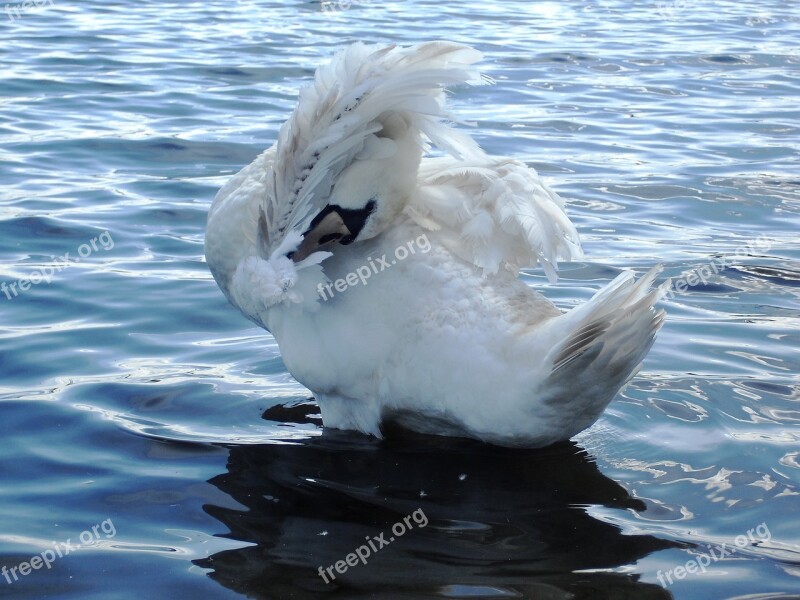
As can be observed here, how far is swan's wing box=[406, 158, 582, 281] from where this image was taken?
439 centimetres

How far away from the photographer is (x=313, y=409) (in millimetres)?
5230

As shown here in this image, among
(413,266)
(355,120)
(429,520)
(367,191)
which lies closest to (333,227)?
(367,191)

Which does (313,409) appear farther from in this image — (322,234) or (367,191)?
(367,191)

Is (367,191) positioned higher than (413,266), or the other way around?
(367,191)

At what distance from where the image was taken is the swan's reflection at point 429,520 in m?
3.70

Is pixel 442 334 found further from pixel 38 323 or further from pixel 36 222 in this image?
pixel 36 222

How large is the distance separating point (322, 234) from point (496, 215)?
65 cm

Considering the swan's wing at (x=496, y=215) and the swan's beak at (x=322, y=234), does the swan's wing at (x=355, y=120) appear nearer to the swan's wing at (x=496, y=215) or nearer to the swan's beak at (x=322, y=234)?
the swan's beak at (x=322, y=234)

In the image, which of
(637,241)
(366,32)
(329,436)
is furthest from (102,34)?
(329,436)

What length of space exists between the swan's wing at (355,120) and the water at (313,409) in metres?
1.00

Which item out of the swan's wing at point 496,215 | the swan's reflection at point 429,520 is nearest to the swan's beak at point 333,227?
the swan's wing at point 496,215

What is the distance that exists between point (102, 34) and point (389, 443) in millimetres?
10412

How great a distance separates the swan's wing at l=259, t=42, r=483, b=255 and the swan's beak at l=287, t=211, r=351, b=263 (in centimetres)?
5

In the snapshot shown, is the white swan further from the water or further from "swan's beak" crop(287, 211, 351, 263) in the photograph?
the water
